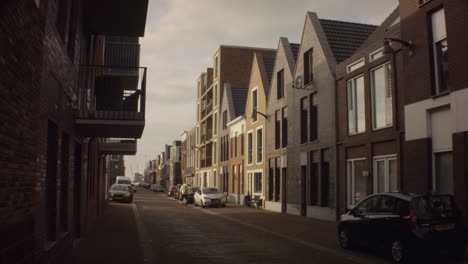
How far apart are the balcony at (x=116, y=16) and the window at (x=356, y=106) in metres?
10.9

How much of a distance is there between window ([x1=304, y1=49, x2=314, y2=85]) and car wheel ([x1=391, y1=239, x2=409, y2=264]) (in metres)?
16.5

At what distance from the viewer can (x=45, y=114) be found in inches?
305

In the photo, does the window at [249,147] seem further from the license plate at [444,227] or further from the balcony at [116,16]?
the license plate at [444,227]

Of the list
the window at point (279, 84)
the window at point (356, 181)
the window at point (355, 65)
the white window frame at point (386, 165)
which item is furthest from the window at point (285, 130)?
the white window frame at point (386, 165)

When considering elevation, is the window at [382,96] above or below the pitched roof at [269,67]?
below

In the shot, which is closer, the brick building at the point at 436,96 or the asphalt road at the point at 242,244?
the asphalt road at the point at 242,244

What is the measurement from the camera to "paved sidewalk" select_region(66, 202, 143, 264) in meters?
11.3

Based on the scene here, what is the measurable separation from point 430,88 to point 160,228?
11048 millimetres

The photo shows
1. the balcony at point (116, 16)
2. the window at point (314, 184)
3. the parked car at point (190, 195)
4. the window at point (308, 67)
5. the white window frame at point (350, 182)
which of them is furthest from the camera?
the parked car at point (190, 195)

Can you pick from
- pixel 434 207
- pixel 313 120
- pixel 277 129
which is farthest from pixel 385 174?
pixel 277 129

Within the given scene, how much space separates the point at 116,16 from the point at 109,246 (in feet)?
20.4

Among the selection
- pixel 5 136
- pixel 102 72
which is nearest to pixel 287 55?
pixel 102 72

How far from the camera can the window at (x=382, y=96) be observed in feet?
62.8

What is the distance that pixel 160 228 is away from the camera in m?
19.3
